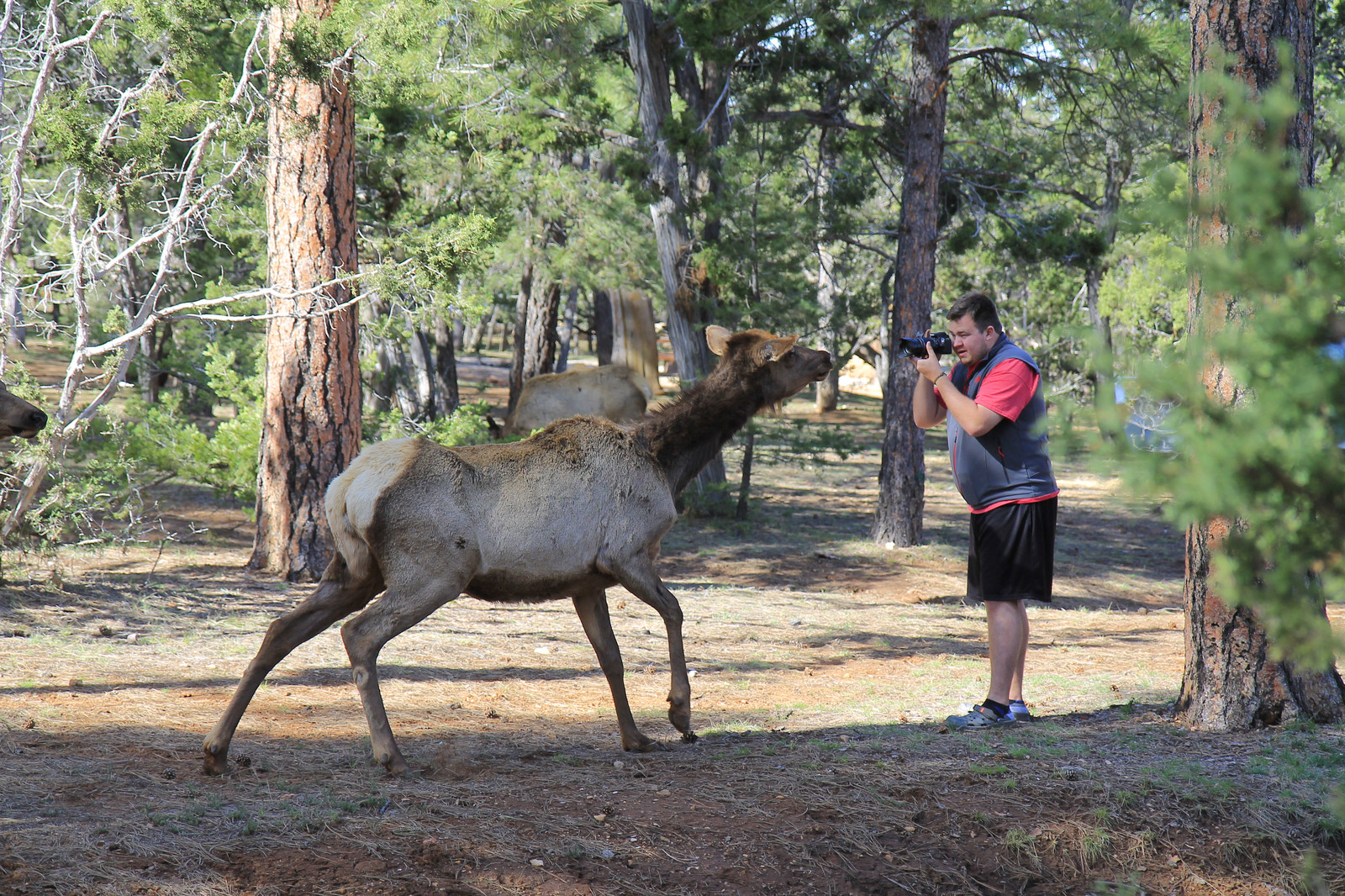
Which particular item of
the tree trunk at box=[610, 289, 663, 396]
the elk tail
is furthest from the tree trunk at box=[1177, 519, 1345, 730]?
the tree trunk at box=[610, 289, 663, 396]

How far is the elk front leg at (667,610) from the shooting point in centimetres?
538

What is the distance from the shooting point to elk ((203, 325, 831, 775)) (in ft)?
16.3

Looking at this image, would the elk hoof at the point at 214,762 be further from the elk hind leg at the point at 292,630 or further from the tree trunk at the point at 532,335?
the tree trunk at the point at 532,335

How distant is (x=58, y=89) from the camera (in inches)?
319

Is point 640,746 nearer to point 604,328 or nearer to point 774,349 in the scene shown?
point 774,349

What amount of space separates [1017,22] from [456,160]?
7222 mm

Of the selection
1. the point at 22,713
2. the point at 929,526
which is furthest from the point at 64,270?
the point at 929,526

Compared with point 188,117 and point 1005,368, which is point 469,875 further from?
point 188,117

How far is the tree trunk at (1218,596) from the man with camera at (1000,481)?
76 centimetres

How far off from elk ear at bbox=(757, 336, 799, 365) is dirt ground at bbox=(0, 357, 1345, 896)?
2.11 meters

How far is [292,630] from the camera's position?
16.8 feet

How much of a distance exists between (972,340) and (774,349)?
1.10m

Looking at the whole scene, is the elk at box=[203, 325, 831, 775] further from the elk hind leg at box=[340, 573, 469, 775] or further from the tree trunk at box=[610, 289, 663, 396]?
the tree trunk at box=[610, 289, 663, 396]

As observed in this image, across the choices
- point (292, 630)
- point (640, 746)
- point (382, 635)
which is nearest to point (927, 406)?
point (640, 746)
